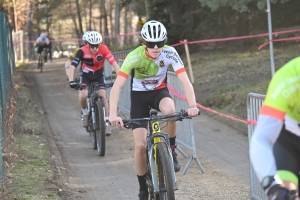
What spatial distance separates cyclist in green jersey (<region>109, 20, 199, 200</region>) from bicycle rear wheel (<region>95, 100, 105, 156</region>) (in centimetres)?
383

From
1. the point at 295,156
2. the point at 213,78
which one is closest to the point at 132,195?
the point at 295,156

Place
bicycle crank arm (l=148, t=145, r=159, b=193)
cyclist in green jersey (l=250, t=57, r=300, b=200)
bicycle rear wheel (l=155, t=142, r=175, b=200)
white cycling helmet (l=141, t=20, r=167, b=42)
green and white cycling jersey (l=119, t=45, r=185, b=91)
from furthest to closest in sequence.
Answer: green and white cycling jersey (l=119, t=45, r=185, b=91) → white cycling helmet (l=141, t=20, r=167, b=42) → bicycle crank arm (l=148, t=145, r=159, b=193) → bicycle rear wheel (l=155, t=142, r=175, b=200) → cyclist in green jersey (l=250, t=57, r=300, b=200)

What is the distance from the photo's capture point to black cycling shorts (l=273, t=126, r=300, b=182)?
3.56 metres

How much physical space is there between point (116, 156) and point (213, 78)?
759cm

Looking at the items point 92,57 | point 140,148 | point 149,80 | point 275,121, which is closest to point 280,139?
point 275,121

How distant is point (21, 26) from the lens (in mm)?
41125

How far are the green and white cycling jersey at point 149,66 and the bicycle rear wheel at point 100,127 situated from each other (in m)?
3.85

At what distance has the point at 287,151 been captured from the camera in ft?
11.9

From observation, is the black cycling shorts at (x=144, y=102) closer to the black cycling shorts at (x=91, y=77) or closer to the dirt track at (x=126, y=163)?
the dirt track at (x=126, y=163)

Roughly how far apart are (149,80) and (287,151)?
3.60m

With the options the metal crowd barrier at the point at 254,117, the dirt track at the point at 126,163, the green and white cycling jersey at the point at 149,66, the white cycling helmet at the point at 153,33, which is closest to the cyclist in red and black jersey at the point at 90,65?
the dirt track at the point at 126,163

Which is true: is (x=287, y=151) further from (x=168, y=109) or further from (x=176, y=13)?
(x=176, y=13)

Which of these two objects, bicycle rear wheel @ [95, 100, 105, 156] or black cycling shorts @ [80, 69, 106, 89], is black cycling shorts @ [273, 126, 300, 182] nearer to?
bicycle rear wheel @ [95, 100, 105, 156]

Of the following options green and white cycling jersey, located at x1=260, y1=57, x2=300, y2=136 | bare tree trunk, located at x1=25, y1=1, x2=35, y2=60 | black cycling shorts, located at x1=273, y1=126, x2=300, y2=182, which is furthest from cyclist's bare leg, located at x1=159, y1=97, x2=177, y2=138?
bare tree trunk, located at x1=25, y1=1, x2=35, y2=60
